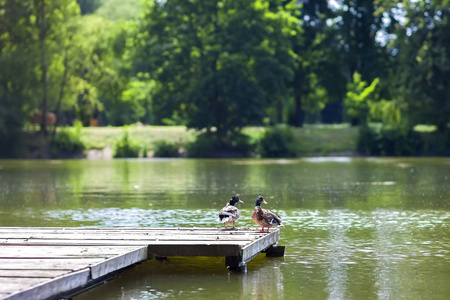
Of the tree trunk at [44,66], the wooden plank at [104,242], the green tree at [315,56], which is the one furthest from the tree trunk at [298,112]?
the wooden plank at [104,242]

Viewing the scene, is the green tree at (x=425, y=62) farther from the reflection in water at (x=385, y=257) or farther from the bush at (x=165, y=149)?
the reflection in water at (x=385, y=257)

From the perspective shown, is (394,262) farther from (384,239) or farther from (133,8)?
(133,8)

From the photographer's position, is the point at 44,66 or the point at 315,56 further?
the point at 315,56

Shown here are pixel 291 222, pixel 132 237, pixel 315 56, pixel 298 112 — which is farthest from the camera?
pixel 298 112

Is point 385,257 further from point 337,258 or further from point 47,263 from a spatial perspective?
point 47,263

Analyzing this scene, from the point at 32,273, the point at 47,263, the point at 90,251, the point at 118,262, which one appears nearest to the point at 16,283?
the point at 32,273

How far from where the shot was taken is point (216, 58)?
246 ft

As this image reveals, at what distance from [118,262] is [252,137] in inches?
2478

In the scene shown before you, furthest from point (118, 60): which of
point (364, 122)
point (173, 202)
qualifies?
point (173, 202)

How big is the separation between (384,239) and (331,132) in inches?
2494

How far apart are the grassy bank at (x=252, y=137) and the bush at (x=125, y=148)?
120cm

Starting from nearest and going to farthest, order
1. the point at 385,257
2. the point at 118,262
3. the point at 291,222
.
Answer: the point at 118,262 → the point at 385,257 → the point at 291,222

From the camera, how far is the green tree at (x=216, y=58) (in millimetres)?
74125

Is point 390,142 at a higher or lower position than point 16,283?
higher
